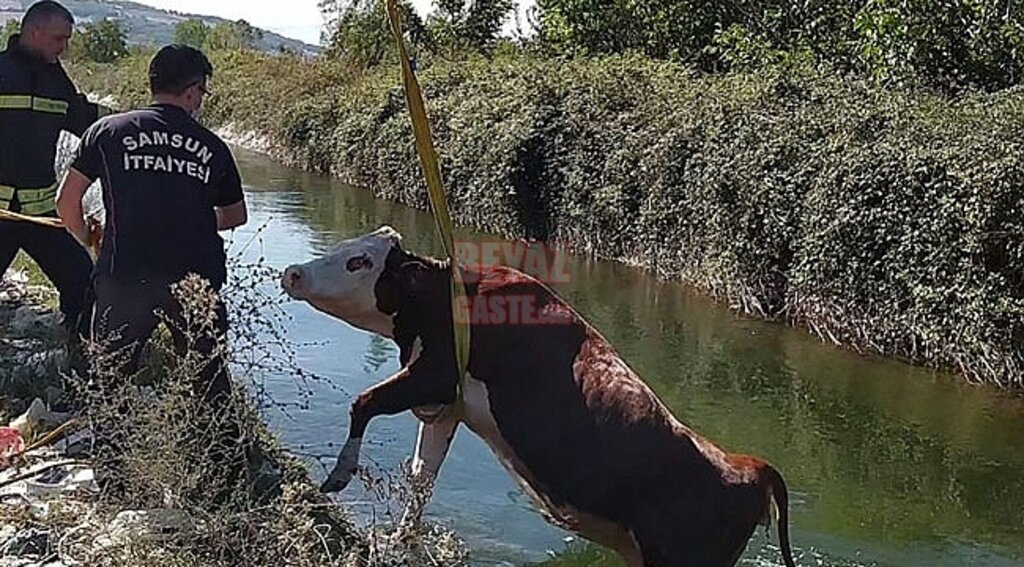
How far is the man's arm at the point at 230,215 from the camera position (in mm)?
5328

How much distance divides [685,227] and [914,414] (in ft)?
18.7

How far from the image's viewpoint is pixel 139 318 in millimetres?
5098

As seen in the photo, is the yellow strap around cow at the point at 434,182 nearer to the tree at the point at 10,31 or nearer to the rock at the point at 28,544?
the rock at the point at 28,544

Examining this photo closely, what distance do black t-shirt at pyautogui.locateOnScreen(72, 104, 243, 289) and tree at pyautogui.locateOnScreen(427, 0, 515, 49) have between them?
26332 mm

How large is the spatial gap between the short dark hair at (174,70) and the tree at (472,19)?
26.3 m

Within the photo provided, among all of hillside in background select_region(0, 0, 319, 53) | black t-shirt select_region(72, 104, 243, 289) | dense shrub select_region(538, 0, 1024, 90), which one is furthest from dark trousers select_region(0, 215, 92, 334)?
hillside in background select_region(0, 0, 319, 53)

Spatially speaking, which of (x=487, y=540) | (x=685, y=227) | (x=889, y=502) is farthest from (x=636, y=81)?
(x=487, y=540)

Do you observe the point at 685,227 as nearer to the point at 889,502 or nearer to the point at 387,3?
the point at 889,502

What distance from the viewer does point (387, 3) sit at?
445cm

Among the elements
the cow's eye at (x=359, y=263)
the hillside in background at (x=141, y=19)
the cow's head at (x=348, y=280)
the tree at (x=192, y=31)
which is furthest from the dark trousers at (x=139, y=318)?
the tree at (x=192, y=31)

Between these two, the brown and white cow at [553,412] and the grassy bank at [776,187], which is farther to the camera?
the grassy bank at [776,187]

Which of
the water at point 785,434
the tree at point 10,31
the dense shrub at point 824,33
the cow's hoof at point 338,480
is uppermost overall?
the dense shrub at point 824,33

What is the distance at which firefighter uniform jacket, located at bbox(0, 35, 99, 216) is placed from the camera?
6.24 m

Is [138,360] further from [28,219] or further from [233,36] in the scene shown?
[233,36]
